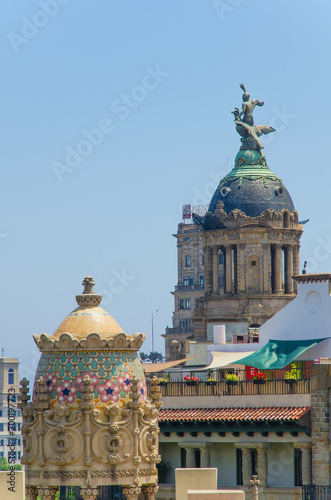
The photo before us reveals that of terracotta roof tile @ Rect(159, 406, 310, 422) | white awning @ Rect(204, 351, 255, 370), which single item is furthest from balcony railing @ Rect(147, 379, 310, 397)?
white awning @ Rect(204, 351, 255, 370)

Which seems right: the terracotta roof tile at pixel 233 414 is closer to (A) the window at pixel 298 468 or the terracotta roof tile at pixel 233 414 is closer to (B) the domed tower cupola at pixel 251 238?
(A) the window at pixel 298 468

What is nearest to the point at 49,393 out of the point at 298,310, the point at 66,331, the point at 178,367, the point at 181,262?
the point at 66,331

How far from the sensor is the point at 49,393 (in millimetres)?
42812

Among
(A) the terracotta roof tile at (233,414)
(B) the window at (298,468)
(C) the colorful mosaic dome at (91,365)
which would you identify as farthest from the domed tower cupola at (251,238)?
(C) the colorful mosaic dome at (91,365)

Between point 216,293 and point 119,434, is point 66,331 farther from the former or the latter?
point 216,293

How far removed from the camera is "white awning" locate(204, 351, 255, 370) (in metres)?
81.8

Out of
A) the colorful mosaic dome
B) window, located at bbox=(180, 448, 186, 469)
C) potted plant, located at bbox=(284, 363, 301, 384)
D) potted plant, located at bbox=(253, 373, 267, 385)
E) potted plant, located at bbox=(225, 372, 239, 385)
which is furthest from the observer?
window, located at bbox=(180, 448, 186, 469)

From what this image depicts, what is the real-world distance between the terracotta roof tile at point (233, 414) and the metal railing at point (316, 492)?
146 inches

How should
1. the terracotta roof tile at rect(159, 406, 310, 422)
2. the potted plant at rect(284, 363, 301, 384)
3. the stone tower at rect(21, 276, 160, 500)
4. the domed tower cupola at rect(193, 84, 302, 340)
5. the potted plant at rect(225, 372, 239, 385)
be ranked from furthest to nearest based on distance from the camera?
the domed tower cupola at rect(193, 84, 302, 340), the potted plant at rect(225, 372, 239, 385), the potted plant at rect(284, 363, 301, 384), the terracotta roof tile at rect(159, 406, 310, 422), the stone tower at rect(21, 276, 160, 500)

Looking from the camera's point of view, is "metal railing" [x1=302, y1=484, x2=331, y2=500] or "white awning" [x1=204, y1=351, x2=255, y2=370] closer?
"metal railing" [x1=302, y1=484, x2=331, y2=500]

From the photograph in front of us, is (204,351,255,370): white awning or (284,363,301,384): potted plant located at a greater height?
(204,351,255,370): white awning

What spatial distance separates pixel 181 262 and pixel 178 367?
3808 inches

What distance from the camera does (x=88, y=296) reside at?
44062 millimetres

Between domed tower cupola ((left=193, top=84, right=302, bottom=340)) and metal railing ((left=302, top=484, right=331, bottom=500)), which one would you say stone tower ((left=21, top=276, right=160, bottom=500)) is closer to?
metal railing ((left=302, top=484, right=331, bottom=500))
